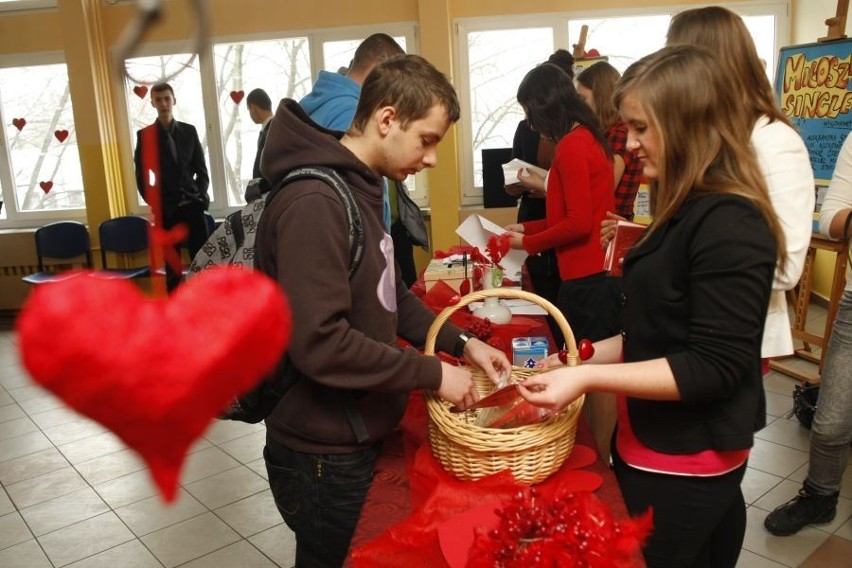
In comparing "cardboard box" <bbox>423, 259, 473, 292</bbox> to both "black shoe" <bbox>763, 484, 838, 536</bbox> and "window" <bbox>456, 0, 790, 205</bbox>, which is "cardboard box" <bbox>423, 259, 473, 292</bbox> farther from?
"window" <bbox>456, 0, 790, 205</bbox>

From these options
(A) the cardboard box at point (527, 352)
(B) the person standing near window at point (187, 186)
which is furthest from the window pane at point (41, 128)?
(A) the cardboard box at point (527, 352)

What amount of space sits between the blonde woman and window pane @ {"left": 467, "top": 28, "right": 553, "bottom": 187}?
4.94 meters

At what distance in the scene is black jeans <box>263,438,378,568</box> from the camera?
1.28m

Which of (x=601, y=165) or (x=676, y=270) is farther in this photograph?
(x=601, y=165)

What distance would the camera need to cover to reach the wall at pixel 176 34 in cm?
576

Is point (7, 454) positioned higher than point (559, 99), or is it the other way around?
point (559, 99)

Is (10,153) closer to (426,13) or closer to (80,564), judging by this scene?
A: (426,13)

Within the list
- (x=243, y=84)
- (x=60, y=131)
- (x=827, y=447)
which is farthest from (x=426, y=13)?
(x=827, y=447)

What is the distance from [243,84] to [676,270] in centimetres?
577

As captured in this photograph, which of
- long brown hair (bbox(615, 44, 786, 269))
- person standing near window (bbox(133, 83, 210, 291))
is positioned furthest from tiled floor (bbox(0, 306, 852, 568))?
person standing near window (bbox(133, 83, 210, 291))

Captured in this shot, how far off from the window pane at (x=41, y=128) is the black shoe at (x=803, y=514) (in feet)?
20.6

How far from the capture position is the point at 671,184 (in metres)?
1.16

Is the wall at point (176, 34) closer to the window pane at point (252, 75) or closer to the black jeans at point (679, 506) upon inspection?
the window pane at point (252, 75)

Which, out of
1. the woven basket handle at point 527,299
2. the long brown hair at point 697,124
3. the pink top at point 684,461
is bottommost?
the pink top at point 684,461
